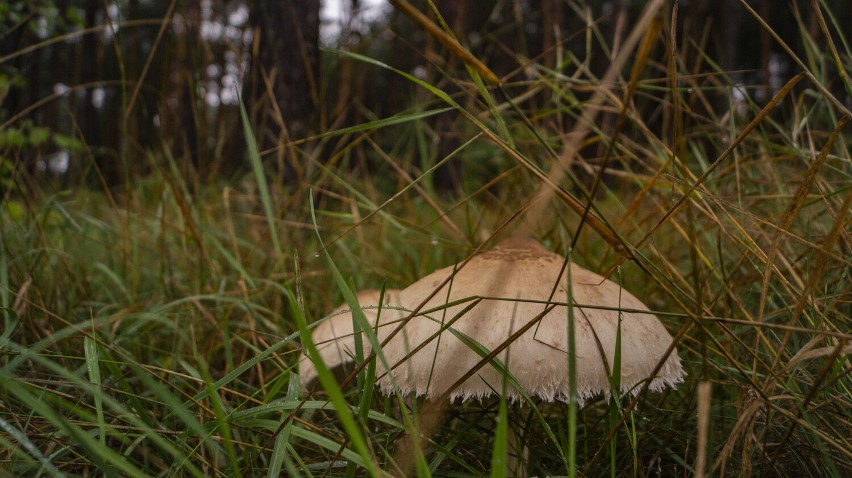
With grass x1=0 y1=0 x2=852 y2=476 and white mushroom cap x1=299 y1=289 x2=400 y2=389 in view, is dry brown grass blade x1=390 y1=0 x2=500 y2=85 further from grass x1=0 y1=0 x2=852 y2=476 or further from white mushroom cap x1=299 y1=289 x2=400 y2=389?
white mushroom cap x1=299 y1=289 x2=400 y2=389

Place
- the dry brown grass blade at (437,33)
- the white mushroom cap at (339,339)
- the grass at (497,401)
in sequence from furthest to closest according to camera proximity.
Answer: the white mushroom cap at (339,339) < the grass at (497,401) < the dry brown grass blade at (437,33)

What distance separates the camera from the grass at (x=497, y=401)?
79 cm

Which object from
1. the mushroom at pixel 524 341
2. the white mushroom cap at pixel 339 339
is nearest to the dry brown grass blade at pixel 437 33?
the mushroom at pixel 524 341

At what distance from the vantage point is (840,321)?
117 cm

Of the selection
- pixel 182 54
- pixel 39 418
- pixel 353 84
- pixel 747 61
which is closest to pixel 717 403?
pixel 39 418

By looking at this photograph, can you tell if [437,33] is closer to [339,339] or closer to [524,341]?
[524,341]

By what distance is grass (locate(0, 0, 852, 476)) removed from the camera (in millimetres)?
790

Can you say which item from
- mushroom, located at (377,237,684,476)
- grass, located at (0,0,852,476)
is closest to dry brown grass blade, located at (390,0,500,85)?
grass, located at (0,0,852,476)

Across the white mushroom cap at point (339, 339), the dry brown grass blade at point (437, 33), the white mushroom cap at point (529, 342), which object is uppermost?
the dry brown grass blade at point (437, 33)

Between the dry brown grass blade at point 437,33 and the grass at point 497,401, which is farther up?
the dry brown grass blade at point 437,33

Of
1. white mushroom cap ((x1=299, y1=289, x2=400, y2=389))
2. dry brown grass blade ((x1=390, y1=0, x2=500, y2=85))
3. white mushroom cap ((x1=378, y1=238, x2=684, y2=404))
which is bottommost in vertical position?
white mushroom cap ((x1=299, y1=289, x2=400, y2=389))

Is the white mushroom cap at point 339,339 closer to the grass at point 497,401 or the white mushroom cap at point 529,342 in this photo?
the grass at point 497,401

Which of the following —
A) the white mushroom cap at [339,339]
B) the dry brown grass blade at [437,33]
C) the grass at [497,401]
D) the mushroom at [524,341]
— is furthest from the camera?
the white mushroom cap at [339,339]

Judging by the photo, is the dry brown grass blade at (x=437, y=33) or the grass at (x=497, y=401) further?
the grass at (x=497, y=401)
